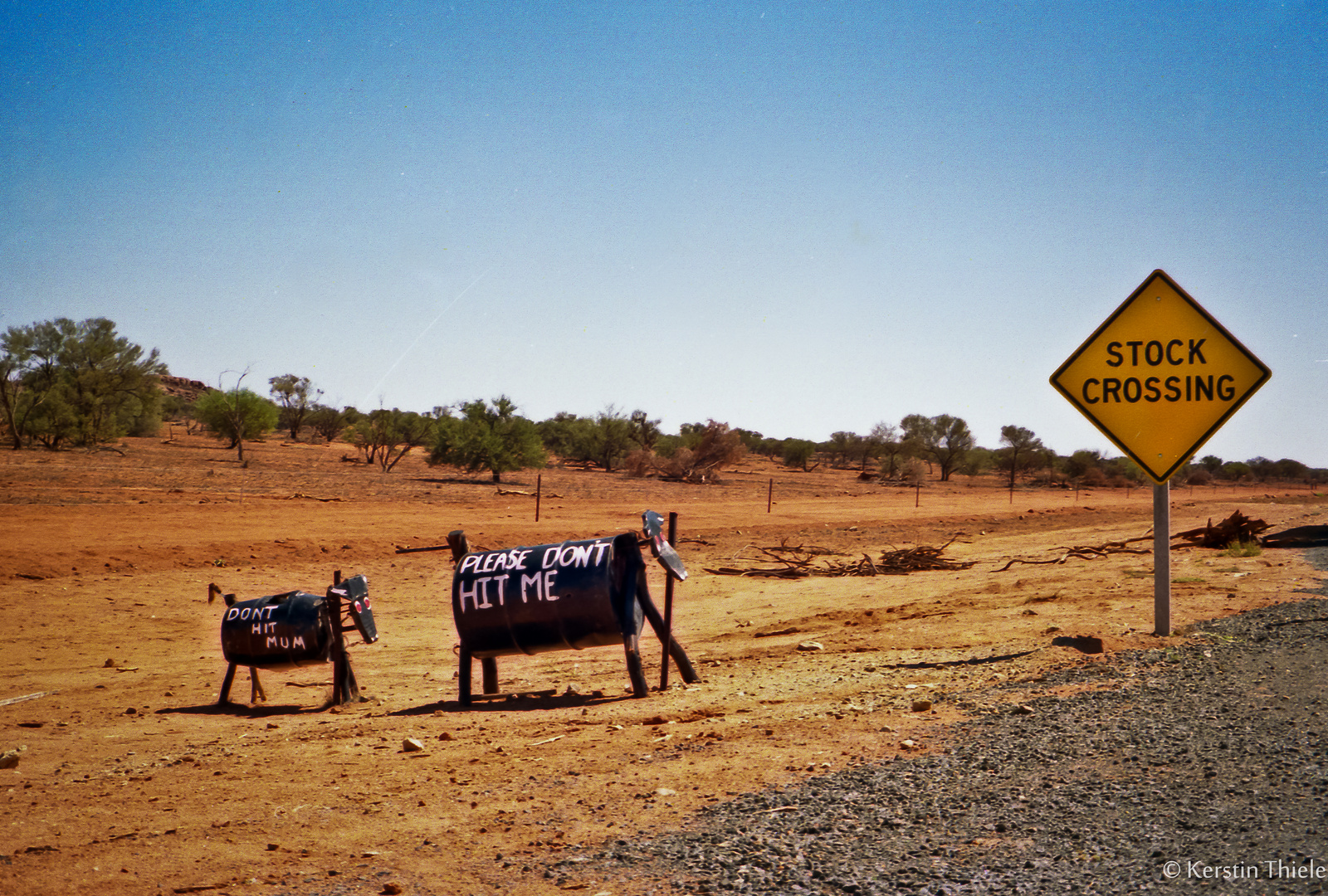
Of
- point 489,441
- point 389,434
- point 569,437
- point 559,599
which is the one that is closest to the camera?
point 559,599

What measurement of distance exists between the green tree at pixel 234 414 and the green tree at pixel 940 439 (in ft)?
160

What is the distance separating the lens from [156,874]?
3.72 meters

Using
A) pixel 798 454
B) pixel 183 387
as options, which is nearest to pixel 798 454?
pixel 798 454

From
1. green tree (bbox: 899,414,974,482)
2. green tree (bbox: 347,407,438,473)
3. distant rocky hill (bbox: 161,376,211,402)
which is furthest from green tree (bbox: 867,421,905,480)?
distant rocky hill (bbox: 161,376,211,402)

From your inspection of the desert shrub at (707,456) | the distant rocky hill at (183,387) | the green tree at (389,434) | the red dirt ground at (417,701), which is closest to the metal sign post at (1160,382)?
the red dirt ground at (417,701)

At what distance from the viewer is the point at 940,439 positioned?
78.0 m

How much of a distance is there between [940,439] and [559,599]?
75173 mm

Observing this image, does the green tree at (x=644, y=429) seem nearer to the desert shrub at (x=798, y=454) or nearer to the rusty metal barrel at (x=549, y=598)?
the desert shrub at (x=798, y=454)

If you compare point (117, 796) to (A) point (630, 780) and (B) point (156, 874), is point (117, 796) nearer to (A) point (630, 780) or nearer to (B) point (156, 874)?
(B) point (156, 874)

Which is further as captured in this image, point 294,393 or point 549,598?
point 294,393

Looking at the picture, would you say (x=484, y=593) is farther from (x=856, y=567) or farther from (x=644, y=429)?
(x=644, y=429)

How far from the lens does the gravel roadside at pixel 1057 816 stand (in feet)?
9.67

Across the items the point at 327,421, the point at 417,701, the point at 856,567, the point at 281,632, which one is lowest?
the point at 417,701

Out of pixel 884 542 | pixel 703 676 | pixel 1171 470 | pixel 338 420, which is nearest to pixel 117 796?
pixel 703 676
